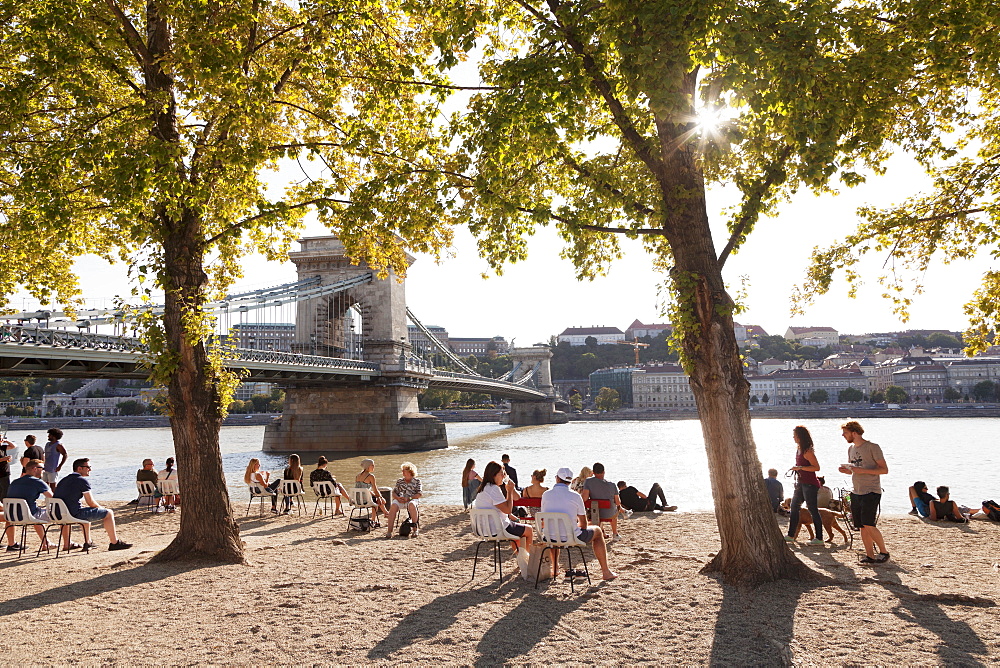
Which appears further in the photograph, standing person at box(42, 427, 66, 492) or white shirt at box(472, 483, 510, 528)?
standing person at box(42, 427, 66, 492)

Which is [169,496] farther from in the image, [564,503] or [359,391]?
[359,391]

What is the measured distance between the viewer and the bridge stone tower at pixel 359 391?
117 feet

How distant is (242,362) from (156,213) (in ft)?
63.8

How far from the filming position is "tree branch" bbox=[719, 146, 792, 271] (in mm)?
5590

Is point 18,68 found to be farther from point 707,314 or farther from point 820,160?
point 820,160

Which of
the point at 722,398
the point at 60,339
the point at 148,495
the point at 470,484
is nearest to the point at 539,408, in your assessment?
the point at 60,339

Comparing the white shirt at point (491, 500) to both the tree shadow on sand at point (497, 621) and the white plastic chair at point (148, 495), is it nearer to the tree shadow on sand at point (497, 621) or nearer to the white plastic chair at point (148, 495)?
the tree shadow on sand at point (497, 621)

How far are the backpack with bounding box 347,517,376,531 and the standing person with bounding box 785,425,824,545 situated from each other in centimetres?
509

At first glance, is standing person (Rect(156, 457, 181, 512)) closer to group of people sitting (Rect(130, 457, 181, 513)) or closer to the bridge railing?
group of people sitting (Rect(130, 457, 181, 513))

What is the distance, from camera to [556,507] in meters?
5.48

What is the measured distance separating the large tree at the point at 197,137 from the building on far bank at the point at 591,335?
5848 inches

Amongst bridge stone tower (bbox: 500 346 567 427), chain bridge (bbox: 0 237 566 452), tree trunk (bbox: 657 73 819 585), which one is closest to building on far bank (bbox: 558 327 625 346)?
bridge stone tower (bbox: 500 346 567 427)

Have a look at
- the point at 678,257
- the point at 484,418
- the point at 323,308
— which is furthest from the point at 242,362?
the point at 484,418

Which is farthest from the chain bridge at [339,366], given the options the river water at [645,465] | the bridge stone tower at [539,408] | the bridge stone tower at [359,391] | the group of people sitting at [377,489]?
the bridge stone tower at [539,408]
